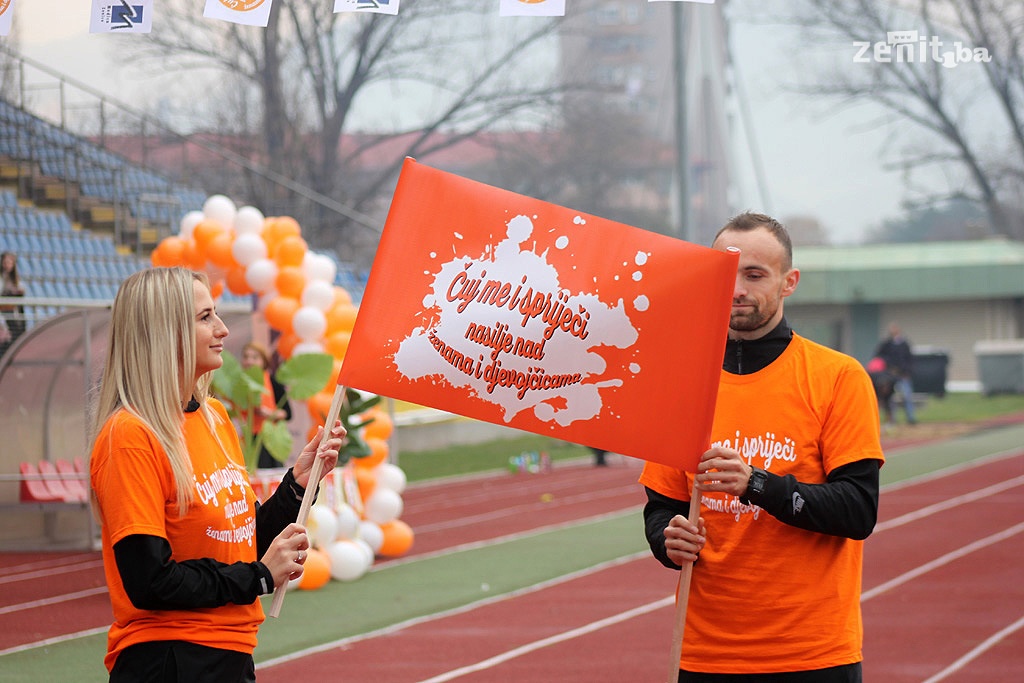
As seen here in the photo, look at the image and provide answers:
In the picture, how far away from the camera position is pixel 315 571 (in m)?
9.96

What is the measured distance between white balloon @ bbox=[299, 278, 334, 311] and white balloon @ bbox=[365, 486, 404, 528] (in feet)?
5.29

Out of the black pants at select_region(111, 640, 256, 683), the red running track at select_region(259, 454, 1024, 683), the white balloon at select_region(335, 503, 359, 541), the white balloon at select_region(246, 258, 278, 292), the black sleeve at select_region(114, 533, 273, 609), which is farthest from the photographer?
the white balloon at select_region(246, 258, 278, 292)

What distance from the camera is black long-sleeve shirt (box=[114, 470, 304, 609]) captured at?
3.03 m

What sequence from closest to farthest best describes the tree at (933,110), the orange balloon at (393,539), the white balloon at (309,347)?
the white balloon at (309,347), the orange balloon at (393,539), the tree at (933,110)

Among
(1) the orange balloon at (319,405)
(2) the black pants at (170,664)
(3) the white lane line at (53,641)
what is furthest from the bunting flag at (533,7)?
(1) the orange balloon at (319,405)

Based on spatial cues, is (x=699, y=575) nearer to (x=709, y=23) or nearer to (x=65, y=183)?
(x=65, y=183)

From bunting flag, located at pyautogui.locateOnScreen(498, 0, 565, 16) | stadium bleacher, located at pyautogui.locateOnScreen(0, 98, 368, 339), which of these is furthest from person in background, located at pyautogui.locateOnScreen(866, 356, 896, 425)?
bunting flag, located at pyautogui.locateOnScreen(498, 0, 565, 16)

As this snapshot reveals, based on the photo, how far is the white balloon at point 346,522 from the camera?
10.4 m

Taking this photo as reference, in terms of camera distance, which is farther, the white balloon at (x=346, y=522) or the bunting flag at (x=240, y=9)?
the white balloon at (x=346, y=522)

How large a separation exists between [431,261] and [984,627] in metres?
6.19

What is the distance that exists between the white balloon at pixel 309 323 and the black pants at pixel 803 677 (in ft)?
24.6

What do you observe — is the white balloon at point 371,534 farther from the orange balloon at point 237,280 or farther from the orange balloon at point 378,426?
the orange balloon at point 237,280

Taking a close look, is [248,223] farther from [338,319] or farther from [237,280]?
[338,319]

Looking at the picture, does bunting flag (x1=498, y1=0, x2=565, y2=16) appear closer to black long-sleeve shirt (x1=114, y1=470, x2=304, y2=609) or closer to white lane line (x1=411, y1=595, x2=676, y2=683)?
black long-sleeve shirt (x1=114, y1=470, x2=304, y2=609)
